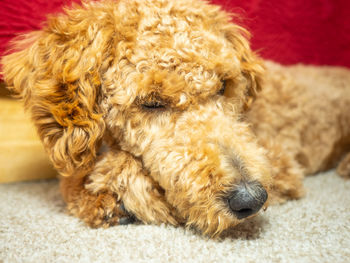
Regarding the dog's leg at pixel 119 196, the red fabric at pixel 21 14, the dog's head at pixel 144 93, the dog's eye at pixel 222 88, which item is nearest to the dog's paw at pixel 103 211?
the dog's leg at pixel 119 196

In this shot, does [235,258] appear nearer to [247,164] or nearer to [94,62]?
[247,164]

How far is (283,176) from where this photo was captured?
137 cm

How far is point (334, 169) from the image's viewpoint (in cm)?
188

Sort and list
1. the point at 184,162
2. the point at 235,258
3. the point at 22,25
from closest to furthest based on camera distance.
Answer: the point at 235,258 < the point at 184,162 < the point at 22,25

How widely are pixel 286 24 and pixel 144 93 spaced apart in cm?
127

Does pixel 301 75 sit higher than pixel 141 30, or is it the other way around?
pixel 141 30

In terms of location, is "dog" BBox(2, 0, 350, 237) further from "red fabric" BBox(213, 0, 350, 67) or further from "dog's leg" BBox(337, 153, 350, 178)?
"dog's leg" BBox(337, 153, 350, 178)

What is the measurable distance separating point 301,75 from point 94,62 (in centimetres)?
119

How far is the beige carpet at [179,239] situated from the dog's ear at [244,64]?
1.50 feet

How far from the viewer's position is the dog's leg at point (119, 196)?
3.77ft

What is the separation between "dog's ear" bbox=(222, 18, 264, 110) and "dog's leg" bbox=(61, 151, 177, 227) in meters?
0.45

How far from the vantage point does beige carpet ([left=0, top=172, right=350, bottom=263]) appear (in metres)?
0.94

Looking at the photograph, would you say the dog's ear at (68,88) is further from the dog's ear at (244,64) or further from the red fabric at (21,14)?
the dog's ear at (244,64)

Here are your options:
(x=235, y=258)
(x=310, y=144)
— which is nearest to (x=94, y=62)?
(x=235, y=258)
